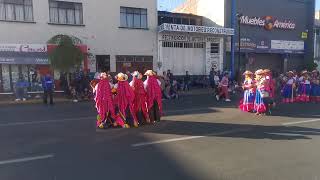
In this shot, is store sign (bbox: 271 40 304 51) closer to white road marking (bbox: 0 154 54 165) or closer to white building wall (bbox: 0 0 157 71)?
white building wall (bbox: 0 0 157 71)

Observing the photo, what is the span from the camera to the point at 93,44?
24188mm

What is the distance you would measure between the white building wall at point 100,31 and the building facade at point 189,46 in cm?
111

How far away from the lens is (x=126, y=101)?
33.2 ft

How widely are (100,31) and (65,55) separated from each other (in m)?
4.71

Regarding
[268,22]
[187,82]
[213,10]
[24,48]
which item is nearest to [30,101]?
[24,48]

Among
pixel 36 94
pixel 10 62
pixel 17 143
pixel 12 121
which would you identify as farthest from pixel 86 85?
pixel 17 143

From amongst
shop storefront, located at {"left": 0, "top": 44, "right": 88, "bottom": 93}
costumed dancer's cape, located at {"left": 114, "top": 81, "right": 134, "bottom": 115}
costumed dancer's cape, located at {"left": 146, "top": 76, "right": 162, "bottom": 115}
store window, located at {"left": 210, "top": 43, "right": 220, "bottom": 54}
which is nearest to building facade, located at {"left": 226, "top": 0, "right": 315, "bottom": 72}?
store window, located at {"left": 210, "top": 43, "right": 220, "bottom": 54}

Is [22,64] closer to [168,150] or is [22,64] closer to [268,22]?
[168,150]

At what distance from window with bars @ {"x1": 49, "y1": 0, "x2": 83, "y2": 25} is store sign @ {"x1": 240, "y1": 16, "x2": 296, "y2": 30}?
14521mm

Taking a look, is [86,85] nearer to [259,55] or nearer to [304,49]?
[259,55]

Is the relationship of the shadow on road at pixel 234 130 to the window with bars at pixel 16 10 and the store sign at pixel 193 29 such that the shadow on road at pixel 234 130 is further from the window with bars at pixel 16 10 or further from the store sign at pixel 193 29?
the store sign at pixel 193 29

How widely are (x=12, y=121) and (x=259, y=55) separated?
2555 cm

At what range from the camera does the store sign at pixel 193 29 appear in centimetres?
2575

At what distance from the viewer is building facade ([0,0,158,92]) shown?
2186 cm
